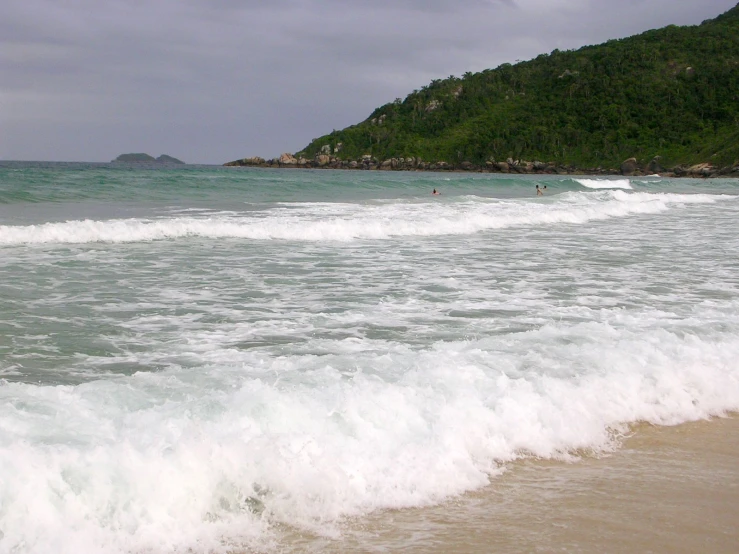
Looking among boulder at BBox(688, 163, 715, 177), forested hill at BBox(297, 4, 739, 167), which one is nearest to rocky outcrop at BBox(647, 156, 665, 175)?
forested hill at BBox(297, 4, 739, 167)

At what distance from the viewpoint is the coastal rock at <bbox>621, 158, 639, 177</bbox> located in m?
94.7

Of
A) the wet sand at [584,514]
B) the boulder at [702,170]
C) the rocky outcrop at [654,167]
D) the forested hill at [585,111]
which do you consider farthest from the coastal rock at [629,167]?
the wet sand at [584,514]

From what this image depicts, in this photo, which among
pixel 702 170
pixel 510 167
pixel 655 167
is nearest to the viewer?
pixel 702 170

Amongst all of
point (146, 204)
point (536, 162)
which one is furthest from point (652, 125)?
point (146, 204)

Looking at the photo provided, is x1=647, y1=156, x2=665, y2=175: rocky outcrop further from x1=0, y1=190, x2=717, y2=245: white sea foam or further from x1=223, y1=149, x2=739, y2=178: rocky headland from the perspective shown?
x1=0, y1=190, x2=717, y2=245: white sea foam

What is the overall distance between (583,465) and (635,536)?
2.72ft

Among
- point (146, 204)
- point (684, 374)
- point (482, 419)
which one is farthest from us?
point (146, 204)

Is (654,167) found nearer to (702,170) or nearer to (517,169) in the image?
(702,170)

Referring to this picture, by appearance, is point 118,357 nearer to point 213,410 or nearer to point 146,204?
point 213,410

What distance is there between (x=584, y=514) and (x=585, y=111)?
122 m

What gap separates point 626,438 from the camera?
4.36 m

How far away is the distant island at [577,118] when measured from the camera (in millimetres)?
103750

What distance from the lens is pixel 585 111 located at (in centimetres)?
11662

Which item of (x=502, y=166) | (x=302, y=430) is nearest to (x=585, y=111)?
(x=502, y=166)
